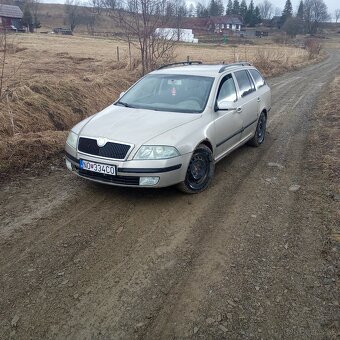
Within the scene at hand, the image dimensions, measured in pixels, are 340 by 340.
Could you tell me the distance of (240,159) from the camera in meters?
6.84

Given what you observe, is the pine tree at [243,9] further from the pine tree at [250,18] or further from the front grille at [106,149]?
Result: the front grille at [106,149]

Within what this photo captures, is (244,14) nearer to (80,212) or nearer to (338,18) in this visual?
(338,18)

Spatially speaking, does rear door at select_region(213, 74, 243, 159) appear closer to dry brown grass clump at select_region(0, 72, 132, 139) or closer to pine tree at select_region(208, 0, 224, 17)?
dry brown grass clump at select_region(0, 72, 132, 139)

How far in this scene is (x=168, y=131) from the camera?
4.82 metres

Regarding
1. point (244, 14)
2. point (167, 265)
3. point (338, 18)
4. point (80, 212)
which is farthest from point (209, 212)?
point (338, 18)

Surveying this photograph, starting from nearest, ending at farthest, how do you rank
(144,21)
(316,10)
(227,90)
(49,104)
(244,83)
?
(227,90), (244,83), (49,104), (144,21), (316,10)

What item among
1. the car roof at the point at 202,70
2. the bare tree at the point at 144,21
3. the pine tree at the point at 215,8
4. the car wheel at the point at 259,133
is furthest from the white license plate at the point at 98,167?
the pine tree at the point at 215,8

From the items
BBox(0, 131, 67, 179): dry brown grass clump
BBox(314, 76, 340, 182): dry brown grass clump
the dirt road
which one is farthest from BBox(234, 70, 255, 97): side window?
BBox(0, 131, 67, 179): dry brown grass clump

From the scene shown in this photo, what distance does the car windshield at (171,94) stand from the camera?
18.3ft

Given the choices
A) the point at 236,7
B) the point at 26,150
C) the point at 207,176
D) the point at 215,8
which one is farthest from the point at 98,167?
the point at 236,7

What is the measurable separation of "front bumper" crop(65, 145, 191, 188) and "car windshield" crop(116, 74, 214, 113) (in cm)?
111

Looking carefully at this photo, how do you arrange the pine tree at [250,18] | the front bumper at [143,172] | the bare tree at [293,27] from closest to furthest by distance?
the front bumper at [143,172], the bare tree at [293,27], the pine tree at [250,18]

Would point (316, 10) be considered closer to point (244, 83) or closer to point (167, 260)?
point (244, 83)

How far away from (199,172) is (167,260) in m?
1.82
